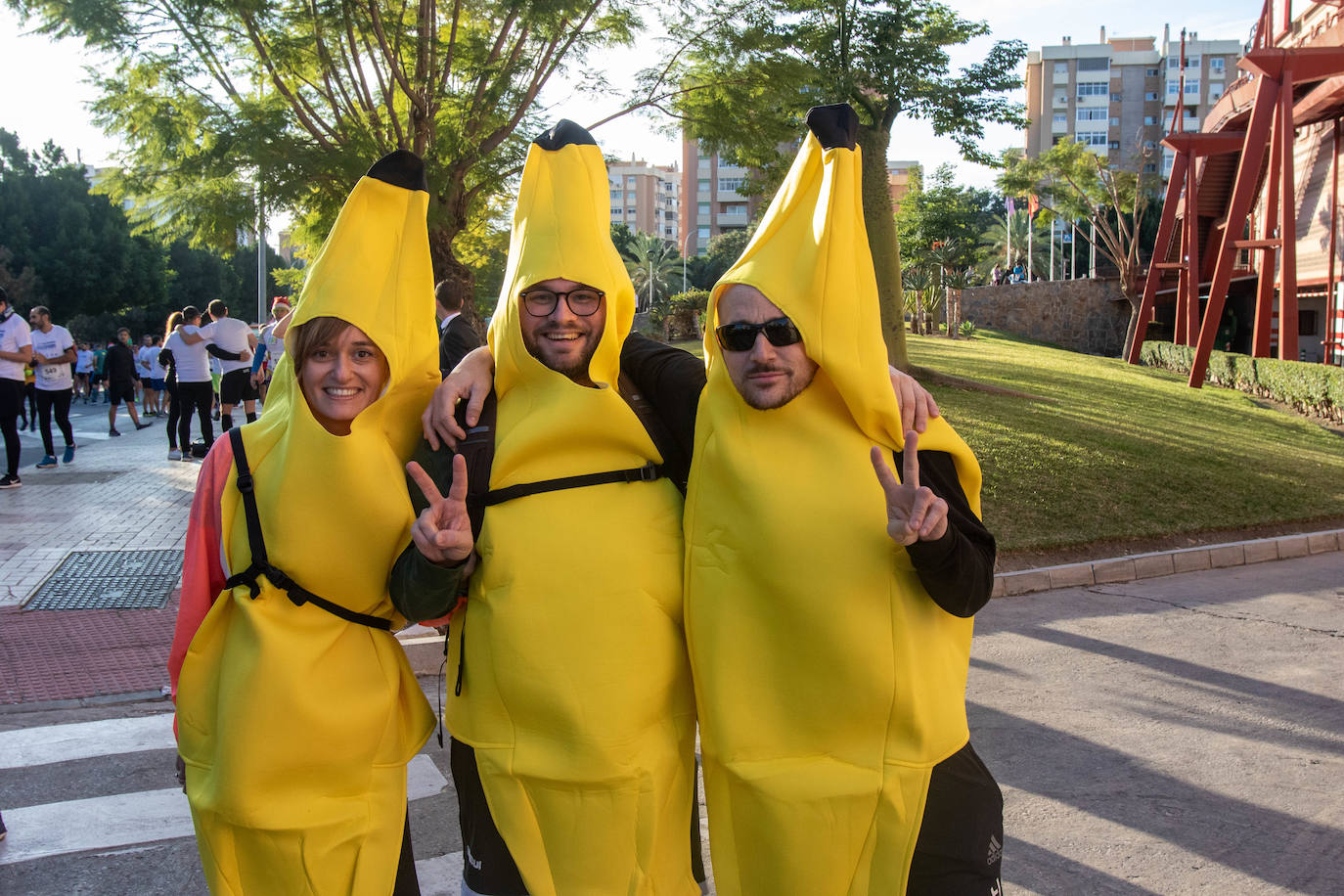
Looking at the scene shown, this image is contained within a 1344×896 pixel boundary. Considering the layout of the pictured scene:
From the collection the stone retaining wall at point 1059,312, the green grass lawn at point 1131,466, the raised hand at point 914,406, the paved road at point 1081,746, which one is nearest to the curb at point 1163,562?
the paved road at point 1081,746

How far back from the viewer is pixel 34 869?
3838mm

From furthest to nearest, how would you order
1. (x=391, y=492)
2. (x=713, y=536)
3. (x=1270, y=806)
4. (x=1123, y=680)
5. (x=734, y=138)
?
(x=734, y=138), (x=1123, y=680), (x=1270, y=806), (x=391, y=492), (x=713, y=536)

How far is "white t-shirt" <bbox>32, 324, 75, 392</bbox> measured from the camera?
12125 mm

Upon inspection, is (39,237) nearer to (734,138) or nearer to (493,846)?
(734,138)

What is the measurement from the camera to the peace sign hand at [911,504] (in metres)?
2.19

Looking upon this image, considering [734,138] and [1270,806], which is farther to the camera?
[734,138]

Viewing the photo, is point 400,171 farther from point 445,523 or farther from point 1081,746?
point 1081,746

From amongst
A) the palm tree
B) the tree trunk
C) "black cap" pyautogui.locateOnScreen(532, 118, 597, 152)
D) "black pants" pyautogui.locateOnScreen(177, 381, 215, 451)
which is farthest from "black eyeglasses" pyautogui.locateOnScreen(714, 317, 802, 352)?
the palm tree

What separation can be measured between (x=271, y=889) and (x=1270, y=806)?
3845mm

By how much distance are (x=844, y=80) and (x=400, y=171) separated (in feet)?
39.5

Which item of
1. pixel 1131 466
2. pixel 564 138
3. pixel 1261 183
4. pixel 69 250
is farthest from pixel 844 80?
pixel 69 250

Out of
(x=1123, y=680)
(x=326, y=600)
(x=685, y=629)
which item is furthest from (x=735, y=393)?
(x=1123, y=680)

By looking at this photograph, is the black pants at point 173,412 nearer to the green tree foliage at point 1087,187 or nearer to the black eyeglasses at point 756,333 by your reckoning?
the black eyeglasses at point 756,333

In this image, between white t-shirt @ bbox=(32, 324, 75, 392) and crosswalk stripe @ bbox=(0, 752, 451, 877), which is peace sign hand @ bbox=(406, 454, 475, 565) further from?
white t-shirt @ bbox=(32, 324, 75, 392)
